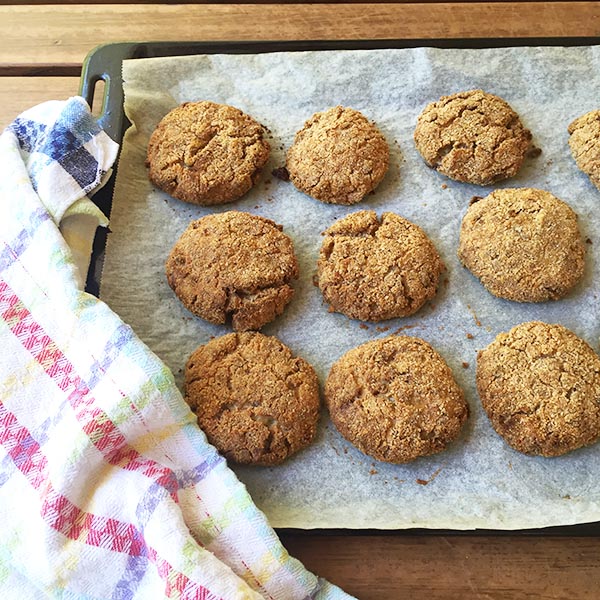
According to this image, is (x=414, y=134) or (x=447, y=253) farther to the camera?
(x=414, y=134)

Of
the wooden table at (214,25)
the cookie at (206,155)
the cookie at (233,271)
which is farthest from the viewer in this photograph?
the wooden table at (214,25)

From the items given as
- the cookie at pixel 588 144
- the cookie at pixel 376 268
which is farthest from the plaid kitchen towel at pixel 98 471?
the cookie at pixel 588 144

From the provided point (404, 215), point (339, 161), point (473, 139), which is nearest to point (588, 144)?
point (473, 139)

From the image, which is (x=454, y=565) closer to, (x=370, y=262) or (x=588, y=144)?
(x=370, y=262)

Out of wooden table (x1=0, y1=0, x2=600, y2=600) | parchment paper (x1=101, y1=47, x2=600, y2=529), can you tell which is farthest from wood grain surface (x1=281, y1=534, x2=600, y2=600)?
wooden table (x1=0, y1=0, x2=600, y2=600)

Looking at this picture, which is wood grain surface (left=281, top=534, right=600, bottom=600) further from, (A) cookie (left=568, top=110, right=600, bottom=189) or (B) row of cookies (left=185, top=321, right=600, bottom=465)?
(A) cookie (left=568, top=110, right=600, bottom=189)

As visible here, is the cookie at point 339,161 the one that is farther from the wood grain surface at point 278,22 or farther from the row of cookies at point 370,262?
the wood grain surface at point 278,22

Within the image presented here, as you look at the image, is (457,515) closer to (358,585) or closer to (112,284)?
(358,585)

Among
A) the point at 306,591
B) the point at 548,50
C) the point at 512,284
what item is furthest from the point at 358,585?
the point at 548,50
